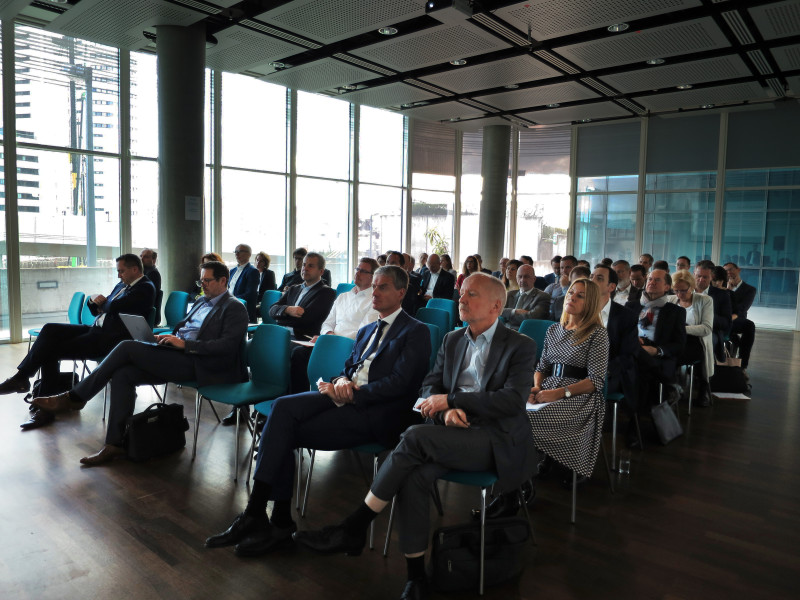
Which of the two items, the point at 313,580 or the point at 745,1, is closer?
the point at 313,580

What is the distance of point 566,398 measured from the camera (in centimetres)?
347

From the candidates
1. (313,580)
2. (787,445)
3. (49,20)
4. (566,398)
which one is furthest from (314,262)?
(49,20)

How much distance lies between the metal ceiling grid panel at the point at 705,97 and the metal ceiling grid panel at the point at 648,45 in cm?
225

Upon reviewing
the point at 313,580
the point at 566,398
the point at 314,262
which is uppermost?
the point at 314,262

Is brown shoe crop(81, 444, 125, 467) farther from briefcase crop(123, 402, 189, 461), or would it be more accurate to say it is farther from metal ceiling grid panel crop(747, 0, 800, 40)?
metal ceiling grid panel crop(747, 0, 800, 40)

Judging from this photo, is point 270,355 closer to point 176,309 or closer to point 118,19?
point 176,309

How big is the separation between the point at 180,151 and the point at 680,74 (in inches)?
293

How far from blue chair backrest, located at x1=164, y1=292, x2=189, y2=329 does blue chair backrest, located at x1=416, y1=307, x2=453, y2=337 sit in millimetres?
2486

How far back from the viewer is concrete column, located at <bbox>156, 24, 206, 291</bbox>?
7527mm

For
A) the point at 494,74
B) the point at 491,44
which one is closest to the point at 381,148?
the point at 494,74

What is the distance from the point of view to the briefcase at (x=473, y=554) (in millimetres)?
2561

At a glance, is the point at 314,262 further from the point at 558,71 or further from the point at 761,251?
the point at 761,251

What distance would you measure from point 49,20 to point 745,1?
28.9ft

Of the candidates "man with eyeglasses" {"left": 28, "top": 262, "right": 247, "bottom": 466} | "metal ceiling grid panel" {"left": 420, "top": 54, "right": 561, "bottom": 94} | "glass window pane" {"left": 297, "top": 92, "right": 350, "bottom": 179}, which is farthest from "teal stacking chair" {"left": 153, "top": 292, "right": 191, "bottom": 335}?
"glass window pane" {"left": 297, "top": 92, "right": 350, "bottom": 179}
